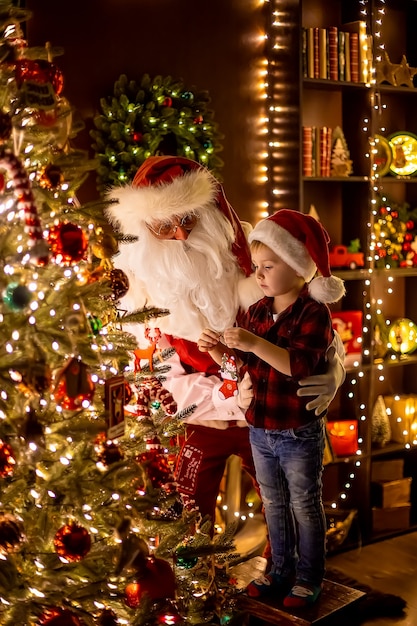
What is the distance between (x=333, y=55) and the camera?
12.1 feet

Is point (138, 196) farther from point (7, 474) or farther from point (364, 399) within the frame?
point (364, 399)

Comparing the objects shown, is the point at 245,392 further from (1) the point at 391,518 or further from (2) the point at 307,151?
(1) the point at 391,518

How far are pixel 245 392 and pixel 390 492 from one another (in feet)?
5.59

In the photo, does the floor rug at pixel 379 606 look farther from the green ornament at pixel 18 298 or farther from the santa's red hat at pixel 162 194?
the green ornament at pixel 18 298

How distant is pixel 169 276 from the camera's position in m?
2.80

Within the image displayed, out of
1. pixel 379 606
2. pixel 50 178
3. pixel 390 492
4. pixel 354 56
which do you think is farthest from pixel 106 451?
pixel 354 56

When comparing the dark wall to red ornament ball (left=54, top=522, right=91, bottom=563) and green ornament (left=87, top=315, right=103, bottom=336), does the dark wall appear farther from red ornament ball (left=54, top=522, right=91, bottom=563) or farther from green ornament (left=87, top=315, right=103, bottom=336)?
red ornament ball (left=54, top=522, right=91, bottom=563)

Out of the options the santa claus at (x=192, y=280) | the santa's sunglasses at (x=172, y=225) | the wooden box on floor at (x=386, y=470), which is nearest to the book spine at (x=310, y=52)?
the santa claus at (x=192, y=280)

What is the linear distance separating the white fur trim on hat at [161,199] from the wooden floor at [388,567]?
167 centimetres

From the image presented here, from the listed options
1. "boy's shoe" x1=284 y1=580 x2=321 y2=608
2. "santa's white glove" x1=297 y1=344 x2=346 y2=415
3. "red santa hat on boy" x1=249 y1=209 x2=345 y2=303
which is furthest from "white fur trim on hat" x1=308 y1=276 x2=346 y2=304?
"boy's shoe" x1=284 y1=580 x2=321 y2=608

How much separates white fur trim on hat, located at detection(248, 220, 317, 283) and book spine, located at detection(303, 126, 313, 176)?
4.05 feet

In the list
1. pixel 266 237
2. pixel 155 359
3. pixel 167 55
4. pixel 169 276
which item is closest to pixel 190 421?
pixel 155 359

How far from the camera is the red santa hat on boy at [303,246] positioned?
8.18 feet

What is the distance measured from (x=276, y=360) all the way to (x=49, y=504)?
0.86m
